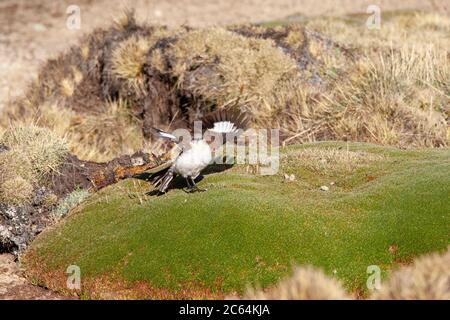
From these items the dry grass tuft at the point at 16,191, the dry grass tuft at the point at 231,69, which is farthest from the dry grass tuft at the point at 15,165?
the dry grass tuft at the point at 231,69

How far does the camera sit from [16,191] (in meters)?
12.9

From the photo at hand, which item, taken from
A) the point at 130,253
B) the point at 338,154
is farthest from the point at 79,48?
the point at 130,253

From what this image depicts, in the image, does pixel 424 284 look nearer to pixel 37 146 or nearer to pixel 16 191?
pixel 16 191

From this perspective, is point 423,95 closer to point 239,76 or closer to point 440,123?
point 440,123

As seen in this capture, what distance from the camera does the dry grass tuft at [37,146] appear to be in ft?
44.9

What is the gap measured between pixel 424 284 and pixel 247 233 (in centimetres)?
412

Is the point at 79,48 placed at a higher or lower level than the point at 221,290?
higher

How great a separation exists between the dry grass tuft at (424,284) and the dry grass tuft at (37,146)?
866 centimetres

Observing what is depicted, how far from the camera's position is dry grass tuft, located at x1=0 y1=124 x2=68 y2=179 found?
13680mm

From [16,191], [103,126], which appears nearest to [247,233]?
[16,191]

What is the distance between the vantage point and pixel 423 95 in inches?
755

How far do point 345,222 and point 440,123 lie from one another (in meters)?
8.45

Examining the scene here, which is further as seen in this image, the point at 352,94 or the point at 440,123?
the point at 352,94

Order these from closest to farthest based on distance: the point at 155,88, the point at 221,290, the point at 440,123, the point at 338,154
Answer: the point at 221,290, the point at 338,154, the point at 440,123, the point at 155,88
